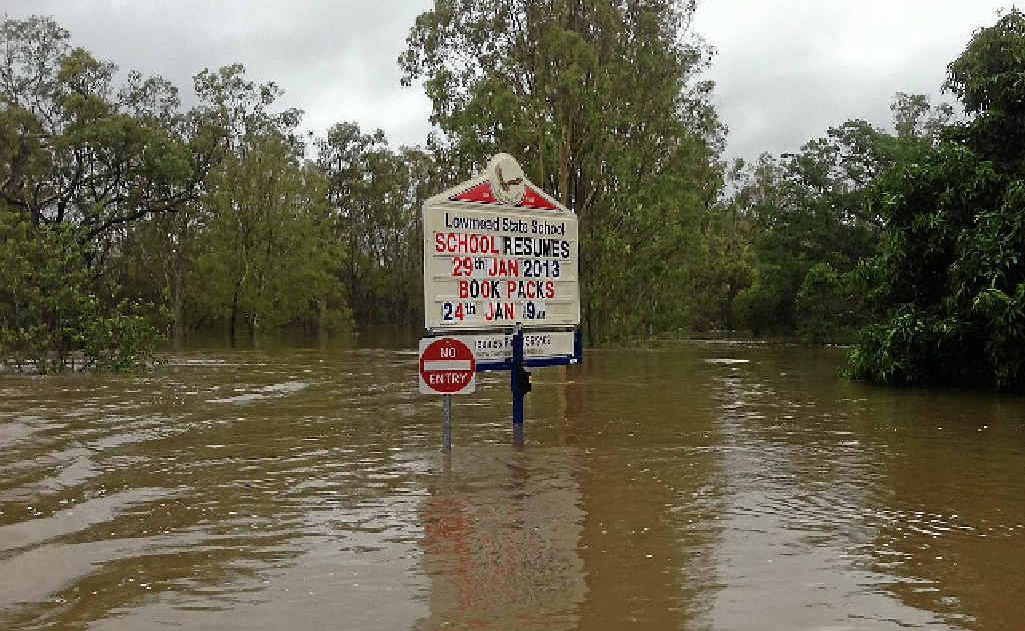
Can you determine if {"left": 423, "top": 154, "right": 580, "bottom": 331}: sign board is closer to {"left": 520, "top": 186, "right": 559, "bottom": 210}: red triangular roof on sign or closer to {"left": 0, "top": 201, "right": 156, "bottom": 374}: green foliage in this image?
{"left": 520, "top": 186, "right": 559, "bottom": 210}: red triangular roof on sign

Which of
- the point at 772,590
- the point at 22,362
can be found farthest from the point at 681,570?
the point at 22,362

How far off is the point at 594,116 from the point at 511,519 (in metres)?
30.7

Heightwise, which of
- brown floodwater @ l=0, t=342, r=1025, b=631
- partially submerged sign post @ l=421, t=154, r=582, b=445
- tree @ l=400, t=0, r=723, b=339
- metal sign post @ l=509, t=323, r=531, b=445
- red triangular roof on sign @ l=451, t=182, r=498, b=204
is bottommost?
brown floodwater @ l=0, t=342, r=1025, b=631

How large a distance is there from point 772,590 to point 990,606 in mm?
1130

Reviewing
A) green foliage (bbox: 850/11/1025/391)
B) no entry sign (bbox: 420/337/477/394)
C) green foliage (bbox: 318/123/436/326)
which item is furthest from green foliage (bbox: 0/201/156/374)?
green foliage (bbox: 318/123/436/326)

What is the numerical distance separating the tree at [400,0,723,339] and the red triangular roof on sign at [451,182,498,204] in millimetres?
24712

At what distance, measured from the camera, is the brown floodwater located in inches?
214

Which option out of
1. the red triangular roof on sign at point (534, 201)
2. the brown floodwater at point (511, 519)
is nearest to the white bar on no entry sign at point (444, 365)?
the brown floodwater at point (511, 519)

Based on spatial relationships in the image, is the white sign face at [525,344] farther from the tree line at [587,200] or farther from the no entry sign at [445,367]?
the tree line at [587,200]

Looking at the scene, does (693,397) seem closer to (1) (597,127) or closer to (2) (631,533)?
(2) (631,533)

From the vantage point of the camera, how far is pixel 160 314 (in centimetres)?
2652

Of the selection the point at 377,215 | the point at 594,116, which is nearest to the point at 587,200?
the point at 594,116

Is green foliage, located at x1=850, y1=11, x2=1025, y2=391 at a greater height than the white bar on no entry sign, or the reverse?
green foliage, located at x1=850, y1=11, x2=1025, y2=391

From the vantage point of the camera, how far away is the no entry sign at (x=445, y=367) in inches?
412
